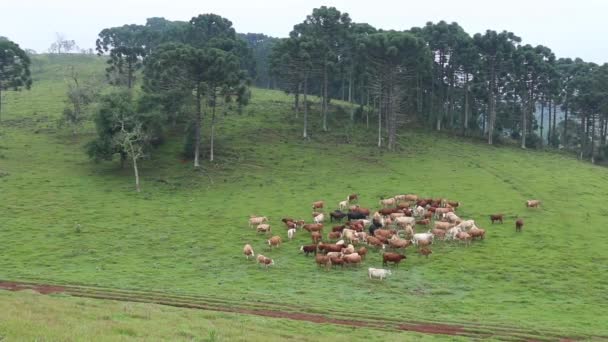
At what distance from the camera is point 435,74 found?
9625 centimetres

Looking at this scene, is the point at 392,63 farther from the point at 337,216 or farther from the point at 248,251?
the point at 248,251

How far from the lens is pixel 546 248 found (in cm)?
3656

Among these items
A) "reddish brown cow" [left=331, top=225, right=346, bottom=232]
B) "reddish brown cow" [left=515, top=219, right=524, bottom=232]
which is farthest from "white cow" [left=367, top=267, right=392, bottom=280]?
"reddish brown cow" [left=515, top=219, right=524, bottom=232]

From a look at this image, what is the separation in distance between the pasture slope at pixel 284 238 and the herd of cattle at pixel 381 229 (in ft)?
2.96

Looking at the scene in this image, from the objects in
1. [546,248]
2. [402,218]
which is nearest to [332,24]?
[402,218]

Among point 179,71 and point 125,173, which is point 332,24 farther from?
point 125,173

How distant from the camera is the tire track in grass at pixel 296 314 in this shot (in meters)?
22.1

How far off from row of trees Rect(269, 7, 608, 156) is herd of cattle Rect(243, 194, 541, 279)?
2873cm

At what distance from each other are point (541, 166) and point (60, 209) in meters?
57.6

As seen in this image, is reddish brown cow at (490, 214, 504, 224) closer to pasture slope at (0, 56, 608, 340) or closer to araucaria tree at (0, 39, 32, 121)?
pasture slope at (0, 56, 608, 340)

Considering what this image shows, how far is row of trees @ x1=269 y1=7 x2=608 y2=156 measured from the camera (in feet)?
254

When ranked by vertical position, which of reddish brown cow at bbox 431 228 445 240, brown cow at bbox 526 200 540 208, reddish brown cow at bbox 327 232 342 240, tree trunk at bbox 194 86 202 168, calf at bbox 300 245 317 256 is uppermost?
tree trunk at bbox 194 86 202 168

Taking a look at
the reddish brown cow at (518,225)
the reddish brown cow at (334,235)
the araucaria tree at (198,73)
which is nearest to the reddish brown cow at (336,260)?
the reddish brown cow at (334,235)

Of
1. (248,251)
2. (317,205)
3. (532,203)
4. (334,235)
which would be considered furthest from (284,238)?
(532,203)
